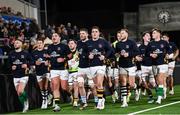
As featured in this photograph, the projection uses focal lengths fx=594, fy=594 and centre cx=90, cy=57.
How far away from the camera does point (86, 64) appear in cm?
1622

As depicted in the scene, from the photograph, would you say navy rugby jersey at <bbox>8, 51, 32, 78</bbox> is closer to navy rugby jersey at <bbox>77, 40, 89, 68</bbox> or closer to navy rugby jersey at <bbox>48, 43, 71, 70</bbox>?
navy rugby jersey at <bbox>48, 43, 71, 70</bbox>

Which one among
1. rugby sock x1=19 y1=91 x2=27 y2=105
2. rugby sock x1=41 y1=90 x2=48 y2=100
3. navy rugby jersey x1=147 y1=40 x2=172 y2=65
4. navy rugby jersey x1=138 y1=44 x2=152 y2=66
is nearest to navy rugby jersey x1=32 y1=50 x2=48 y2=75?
rugby sock x1=41 y1=90 x2=48 y2=100

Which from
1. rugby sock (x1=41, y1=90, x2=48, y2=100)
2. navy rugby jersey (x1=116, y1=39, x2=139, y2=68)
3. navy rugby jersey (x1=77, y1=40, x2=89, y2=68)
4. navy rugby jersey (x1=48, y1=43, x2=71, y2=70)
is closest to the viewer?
navy rugby jersey (x1=77, y1=40, x2=89, y2=68)

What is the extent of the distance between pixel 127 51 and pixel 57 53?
6.39 ft

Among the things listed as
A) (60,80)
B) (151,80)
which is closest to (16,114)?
(60,80)

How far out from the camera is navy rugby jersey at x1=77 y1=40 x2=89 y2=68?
16047mm

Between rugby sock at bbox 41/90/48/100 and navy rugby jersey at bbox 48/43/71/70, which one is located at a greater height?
navy rugby jersey at bbox 48/43/71/70

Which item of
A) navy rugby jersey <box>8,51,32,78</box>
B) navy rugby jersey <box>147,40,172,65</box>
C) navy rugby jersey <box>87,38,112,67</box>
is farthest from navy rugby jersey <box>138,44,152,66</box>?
navy rugby jersey <box>8,51,32,78</box>

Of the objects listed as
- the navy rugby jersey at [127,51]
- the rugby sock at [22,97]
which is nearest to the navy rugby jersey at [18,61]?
the rugby sock at [22,97]

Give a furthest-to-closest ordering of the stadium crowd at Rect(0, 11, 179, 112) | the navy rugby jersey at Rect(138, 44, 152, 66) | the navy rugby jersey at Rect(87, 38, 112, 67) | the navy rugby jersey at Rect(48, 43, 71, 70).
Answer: the navy rugby jersey at Rect(138, 44, 152, 66) < the navy rugby jersey at Rect(48, 43, 71, 70) < the stadium crowd at Rect(0, 11, 179, 112) < the navy rugby jersey at Rect(87, 38, 112, 67)

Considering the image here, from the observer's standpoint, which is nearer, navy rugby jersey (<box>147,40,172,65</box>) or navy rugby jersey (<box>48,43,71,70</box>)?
navy rugby jersey (<box>48,43,71,70</box>)

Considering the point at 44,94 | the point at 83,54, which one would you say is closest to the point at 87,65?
the point at 83,54

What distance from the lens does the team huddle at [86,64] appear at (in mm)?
15852

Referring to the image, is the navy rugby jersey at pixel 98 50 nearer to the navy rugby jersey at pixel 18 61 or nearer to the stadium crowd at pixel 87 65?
the stadium crowd at pixel 87 65
